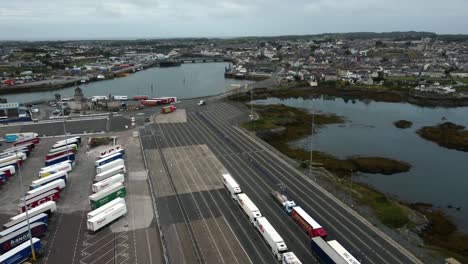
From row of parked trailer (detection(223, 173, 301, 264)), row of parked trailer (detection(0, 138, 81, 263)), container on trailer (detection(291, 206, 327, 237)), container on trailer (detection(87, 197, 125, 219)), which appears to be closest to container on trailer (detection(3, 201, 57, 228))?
row of parked trailer (detection(0, 138, 81, 263))

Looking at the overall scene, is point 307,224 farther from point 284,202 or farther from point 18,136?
point 18,136

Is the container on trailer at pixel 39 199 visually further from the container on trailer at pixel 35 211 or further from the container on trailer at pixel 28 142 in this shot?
the container on trailer at pixel 28 142

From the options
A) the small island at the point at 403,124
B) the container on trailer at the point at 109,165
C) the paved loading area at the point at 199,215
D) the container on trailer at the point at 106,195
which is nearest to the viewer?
the paved loading area at the point at 199,215

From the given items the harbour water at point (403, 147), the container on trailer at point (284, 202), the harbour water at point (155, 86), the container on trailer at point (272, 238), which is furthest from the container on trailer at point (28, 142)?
the harbour water at point (155, 86)

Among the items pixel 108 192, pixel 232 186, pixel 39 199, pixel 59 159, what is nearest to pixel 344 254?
pixel 232 186

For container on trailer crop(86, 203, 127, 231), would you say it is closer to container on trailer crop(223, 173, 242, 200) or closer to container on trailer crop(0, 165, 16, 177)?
container on trailer crop(223, 173, 242, 200)
